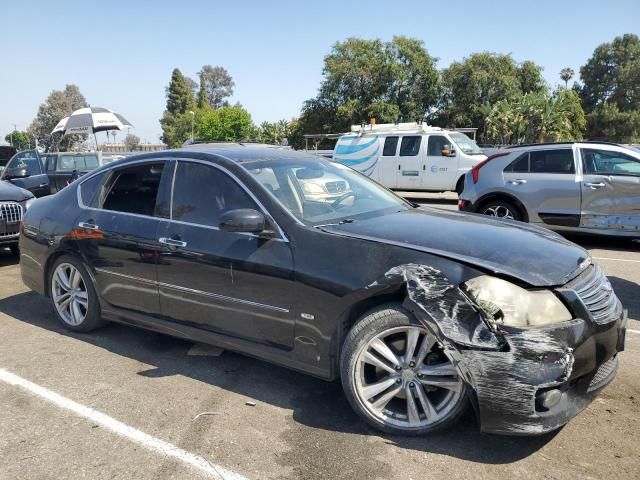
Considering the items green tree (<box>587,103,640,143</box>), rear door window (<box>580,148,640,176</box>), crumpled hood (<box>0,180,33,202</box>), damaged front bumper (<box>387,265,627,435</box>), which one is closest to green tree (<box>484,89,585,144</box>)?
green tree (<box>587,103,640,143</box>)

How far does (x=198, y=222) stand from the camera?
3.74m

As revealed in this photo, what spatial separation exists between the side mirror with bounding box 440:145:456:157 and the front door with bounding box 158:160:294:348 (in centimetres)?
1176

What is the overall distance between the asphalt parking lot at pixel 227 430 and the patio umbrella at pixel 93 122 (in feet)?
55.3

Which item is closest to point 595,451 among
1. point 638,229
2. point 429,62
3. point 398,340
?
point 398,340

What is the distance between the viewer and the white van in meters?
14.8

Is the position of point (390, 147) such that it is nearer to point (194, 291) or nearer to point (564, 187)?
point (564, 187)

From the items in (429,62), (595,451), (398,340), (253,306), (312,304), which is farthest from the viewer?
(429,62)

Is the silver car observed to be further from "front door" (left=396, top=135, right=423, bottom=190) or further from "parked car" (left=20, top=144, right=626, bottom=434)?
"front door" (left=396, top=135, right=423, bottom=190)

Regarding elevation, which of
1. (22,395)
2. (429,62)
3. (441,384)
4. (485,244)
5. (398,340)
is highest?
(429,62)

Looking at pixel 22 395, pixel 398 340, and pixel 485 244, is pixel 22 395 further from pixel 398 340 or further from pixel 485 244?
pixel 485 244

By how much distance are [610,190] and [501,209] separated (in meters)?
1.64

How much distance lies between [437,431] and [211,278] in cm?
170

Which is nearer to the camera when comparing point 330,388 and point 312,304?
point 312,304

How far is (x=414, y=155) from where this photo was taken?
1544 centimetres
